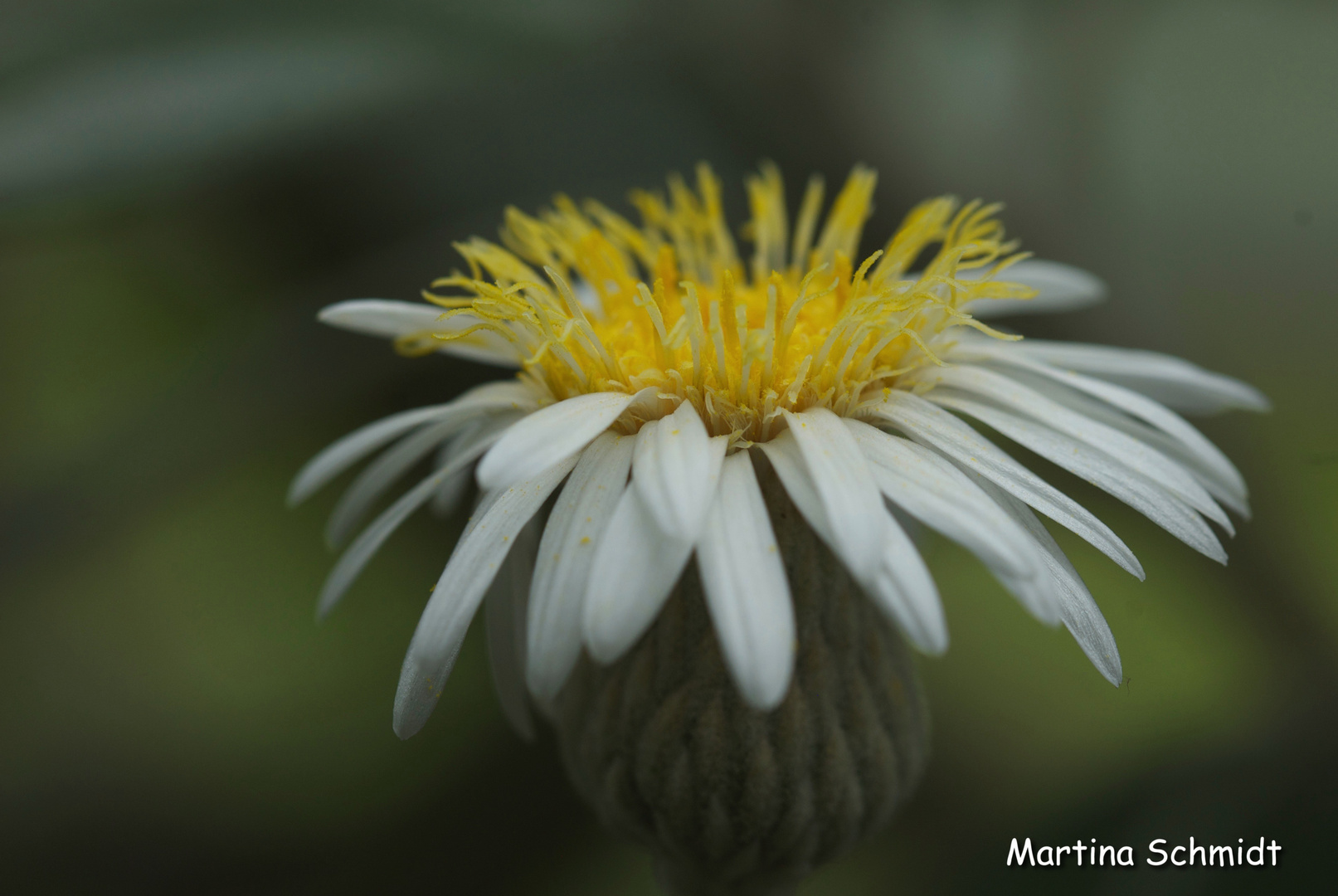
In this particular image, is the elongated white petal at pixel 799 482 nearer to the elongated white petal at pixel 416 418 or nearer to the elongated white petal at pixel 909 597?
the elongated white petal at pixel 909 597

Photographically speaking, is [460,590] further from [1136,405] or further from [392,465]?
[1136,405]

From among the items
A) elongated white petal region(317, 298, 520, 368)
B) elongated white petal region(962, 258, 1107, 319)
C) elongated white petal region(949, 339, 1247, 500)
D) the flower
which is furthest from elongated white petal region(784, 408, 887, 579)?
elongated white petal region(962, 258, 1107, 319)

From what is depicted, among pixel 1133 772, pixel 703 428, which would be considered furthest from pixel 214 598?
pixel 1133 772

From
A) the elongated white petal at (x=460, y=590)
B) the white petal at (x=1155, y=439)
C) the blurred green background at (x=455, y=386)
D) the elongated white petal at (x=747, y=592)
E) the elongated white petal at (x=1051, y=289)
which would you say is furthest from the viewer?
the blurred green background at (x=455, y=386)

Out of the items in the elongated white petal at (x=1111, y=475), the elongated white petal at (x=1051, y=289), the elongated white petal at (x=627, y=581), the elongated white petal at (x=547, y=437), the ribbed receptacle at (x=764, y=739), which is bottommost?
the ribbed receptacle at (x=764, y=739)

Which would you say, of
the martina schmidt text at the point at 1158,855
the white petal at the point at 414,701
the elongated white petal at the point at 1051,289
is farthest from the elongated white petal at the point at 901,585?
the martina schmidt text at the point at 1158,855

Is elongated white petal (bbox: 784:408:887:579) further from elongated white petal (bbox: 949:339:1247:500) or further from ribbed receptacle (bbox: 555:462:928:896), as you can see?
elongated white petal (bbox: 949:339:1247:500)

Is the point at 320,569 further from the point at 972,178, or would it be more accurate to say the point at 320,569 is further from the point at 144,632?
the point at 972,178
